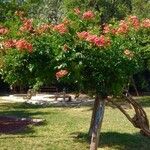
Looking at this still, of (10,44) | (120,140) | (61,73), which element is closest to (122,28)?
(61,73)

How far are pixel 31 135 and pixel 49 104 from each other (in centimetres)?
1221

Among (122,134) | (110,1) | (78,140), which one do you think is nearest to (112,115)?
(122,134)

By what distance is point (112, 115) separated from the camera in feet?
71.6

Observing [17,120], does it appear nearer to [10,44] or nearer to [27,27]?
[27,27]

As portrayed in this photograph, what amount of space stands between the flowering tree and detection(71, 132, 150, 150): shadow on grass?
2.12 metres

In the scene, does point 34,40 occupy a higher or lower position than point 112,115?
higher

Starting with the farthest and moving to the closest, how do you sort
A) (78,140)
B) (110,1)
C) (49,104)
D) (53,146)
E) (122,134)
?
(110,1) < (49,104) < (122,134) < (78,140) < (53,146)

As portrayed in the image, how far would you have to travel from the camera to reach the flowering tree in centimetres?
1114

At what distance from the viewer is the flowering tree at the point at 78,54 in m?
11.1

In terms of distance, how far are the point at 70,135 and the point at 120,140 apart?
1.76 meters

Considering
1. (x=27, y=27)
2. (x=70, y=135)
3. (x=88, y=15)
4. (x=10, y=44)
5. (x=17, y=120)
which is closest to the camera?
(x=10, y=44)

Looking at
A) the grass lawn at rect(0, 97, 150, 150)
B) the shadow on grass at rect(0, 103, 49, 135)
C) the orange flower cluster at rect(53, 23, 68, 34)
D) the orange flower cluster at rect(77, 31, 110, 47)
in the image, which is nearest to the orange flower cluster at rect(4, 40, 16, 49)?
the orange flower cluster at rect(53, 23, 68, 34)

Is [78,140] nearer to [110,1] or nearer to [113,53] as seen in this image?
[113,53]

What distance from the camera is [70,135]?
624 inches
